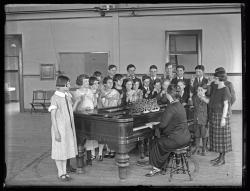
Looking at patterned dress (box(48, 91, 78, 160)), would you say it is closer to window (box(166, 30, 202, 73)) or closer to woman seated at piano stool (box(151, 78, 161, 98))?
woman seated at piano stool (box(151, 78, 161, 98))

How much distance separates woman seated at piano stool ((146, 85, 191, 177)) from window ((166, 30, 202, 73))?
682cm

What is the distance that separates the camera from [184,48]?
11.2 metres

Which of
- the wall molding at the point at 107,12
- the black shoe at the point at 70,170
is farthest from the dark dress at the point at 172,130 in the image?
the wall molding at the point at 107,12

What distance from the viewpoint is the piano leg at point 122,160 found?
4.23m

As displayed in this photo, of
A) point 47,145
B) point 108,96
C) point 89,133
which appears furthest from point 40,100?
point 89,133

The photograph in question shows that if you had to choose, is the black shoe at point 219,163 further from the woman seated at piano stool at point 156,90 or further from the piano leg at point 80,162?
the piano leg at point 80,162

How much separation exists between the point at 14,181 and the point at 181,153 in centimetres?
250

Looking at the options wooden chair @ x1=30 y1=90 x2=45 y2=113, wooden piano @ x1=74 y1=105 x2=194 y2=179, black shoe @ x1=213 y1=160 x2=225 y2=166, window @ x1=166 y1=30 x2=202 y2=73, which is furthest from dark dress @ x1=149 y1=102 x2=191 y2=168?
wooden chair @ x1=30 y1=90 x2=45 y2=113

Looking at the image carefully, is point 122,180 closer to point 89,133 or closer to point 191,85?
point 89,133

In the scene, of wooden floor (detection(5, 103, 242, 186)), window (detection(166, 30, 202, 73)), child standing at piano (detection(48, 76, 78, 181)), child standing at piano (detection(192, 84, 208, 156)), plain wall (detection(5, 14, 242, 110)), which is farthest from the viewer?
window (detection(166, 30, 202, 73))

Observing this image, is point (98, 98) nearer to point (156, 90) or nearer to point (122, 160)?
point (156, 90)

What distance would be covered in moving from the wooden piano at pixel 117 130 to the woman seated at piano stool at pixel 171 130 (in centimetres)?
21

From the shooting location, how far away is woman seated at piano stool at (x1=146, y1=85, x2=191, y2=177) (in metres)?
4.45

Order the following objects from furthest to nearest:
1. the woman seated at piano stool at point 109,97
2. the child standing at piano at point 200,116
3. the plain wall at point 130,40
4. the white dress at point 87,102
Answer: the plain wall at point 130,40
the child standing at piano at point 200,116
the woman seated at piano stool at point 109,97
the white dress at point 87,102
